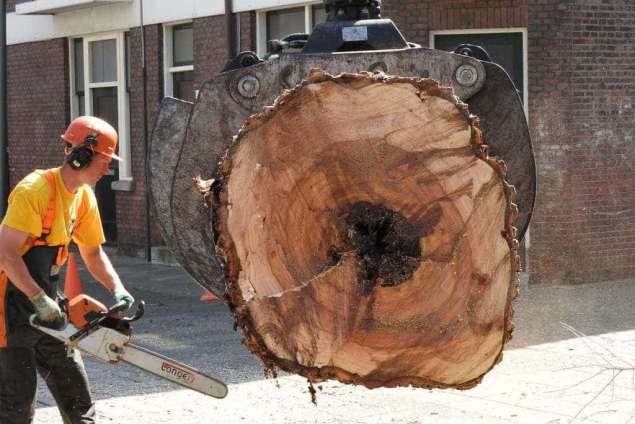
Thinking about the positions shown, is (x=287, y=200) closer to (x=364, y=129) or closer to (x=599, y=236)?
(x=364, y=129)

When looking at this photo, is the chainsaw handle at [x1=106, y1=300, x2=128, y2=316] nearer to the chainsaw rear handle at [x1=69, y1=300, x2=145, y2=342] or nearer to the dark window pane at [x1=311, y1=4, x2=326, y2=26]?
the chainsaw rear handle at [x1=69, y1=300, x2=145, y2=342]

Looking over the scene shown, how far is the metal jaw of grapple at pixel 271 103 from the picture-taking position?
5.35 meters

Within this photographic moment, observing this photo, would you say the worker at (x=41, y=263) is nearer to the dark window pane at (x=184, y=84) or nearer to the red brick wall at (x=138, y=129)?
the dark window pane at (x=184, y=84)

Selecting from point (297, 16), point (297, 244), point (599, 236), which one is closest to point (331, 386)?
point (297, 244)

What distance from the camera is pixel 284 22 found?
50.8 ft

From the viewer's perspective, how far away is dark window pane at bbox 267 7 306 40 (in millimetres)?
15211

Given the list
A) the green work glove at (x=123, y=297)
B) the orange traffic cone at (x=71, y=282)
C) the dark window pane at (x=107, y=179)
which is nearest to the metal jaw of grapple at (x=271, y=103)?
the green work glove at (x=123, y=297)

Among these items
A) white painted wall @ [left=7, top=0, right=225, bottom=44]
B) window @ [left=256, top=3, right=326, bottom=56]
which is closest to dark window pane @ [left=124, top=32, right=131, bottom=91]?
white painted wall @ [left=7, top=0, right=225, bottom=44]

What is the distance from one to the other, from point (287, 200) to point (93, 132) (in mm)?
1483

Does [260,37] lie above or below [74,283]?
above

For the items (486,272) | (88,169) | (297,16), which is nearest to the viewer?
(486,272)

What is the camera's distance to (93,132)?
20.1ft

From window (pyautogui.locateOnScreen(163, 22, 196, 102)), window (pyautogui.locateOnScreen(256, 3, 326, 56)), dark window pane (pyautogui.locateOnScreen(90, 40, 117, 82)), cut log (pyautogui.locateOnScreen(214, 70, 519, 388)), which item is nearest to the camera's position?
cut log (pyautogui.locateOnScreen(214, 70, 519, 388))

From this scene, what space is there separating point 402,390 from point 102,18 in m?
11.3
